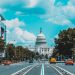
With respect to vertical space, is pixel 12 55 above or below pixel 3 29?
below

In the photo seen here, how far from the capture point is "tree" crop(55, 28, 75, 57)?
532ft

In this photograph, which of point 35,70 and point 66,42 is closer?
point 35,70

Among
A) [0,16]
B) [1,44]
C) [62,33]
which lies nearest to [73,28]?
[62,33]

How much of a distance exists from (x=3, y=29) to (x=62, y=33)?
90.6 ft

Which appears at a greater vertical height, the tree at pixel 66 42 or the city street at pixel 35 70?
the tree at pixel 66 42

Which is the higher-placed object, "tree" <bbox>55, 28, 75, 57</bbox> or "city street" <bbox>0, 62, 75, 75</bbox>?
"tree" <bbox>55, 28, 75, 57</bbox>

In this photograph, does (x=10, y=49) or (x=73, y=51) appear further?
(x=10, y=49)

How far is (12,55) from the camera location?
173125 millimetres

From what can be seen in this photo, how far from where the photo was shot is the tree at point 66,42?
162125mm

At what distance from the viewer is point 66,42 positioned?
537 feet

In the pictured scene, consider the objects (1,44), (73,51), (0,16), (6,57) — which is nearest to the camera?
(1,44)

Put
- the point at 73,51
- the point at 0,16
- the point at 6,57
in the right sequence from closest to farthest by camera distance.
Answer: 1. the point at 73,51
2. the point at 6,57
3. the point at 0,16

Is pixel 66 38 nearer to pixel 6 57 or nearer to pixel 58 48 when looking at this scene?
pixel 58 48

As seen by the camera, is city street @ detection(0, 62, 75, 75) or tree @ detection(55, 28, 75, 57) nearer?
city street @ detection(0, 62, 75, 75)
